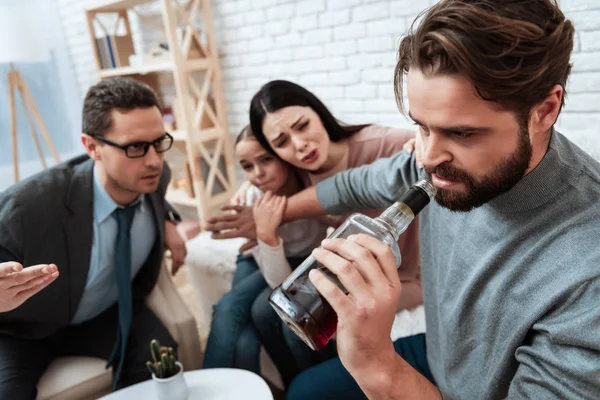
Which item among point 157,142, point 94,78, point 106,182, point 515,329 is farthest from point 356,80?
point 94,78

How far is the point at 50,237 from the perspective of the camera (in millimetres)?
1371

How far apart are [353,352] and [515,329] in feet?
0.89

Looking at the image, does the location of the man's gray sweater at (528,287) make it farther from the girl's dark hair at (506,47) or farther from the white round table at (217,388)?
the white round table at (217,388)

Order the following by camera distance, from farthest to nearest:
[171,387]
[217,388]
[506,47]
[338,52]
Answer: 1. [338,52]
2. [217,388]
3. [171,387]
4. [506,47]

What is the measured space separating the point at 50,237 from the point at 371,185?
3.19 ft

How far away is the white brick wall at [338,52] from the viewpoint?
169 cm

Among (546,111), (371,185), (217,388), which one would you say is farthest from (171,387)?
(546,111)

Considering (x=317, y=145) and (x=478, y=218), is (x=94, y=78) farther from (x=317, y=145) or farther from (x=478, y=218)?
(x=478, y=218)

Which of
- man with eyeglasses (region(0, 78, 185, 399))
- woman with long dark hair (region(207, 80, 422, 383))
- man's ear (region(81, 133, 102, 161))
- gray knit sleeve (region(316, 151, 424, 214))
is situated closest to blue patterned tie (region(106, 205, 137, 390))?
man with eyeglasses (region(0, 78, 185, 399))

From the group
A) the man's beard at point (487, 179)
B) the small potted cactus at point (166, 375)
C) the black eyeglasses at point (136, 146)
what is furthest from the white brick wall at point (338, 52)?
the small potted cactus at point (166, 375)

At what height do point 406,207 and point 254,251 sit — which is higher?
point 406,207

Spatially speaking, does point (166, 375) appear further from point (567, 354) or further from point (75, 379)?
point (567, 354)

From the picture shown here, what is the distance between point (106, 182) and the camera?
1471 mm

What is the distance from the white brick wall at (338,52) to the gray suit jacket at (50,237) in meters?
1.36
